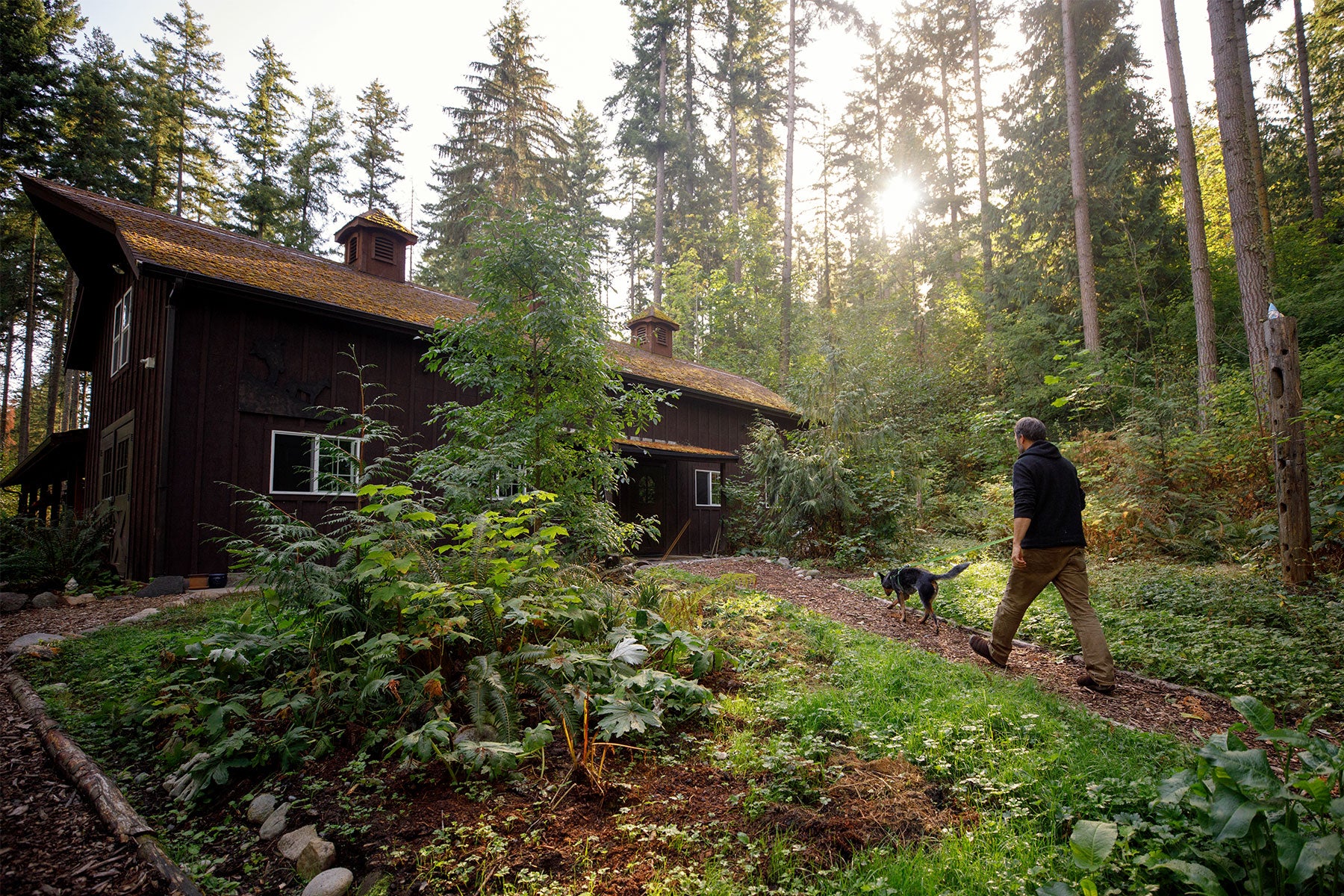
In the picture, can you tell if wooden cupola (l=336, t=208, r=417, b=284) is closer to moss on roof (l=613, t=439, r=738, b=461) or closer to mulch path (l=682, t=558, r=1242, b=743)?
moss on roof (l=613, t=439, r=738, b=461)

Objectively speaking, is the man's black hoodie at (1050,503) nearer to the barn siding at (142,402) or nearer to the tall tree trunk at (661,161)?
the barn siding at (142,402)

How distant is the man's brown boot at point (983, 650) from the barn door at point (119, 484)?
11.8 m

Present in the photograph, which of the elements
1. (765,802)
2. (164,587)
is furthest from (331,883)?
(164,587)

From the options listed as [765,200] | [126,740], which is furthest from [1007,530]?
[765,200]

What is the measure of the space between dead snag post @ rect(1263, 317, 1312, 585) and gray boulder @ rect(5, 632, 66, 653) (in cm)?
1211

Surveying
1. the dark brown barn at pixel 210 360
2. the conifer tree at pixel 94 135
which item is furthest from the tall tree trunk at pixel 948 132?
the conifer tree at pixel 94 135

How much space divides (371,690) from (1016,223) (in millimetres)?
22155

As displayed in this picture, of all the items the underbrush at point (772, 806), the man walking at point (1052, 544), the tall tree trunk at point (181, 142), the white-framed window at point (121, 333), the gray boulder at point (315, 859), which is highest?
the tall tree trunk at point (181, 142)

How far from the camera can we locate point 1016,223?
19.2m

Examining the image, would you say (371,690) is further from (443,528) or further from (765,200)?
(765,200)

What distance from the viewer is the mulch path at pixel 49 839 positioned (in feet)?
7.49

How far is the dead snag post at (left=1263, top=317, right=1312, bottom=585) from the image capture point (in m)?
6.26

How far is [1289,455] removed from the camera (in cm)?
630

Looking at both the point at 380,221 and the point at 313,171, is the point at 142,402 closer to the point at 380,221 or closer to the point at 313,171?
the point at 380,221
